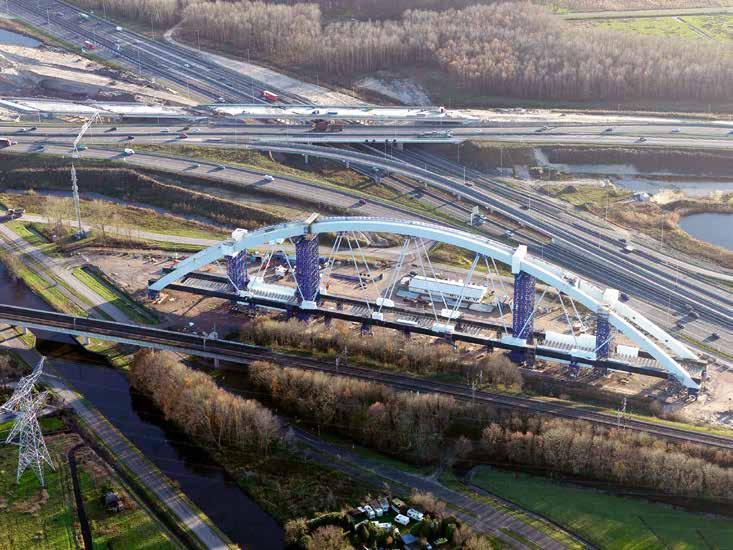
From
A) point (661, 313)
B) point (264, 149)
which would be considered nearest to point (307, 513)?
point (661, 313)

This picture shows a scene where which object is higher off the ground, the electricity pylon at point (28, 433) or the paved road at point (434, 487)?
the electricity pylon at point (28, 433)

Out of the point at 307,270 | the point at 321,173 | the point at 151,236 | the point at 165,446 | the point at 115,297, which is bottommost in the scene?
the point at 165,446

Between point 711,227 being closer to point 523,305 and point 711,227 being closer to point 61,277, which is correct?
point 523,305

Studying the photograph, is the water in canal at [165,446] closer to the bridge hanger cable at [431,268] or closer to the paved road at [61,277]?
the paved road at [61,277]

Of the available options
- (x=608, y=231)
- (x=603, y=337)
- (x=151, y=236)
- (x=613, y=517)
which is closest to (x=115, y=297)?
(x=151, y=236)

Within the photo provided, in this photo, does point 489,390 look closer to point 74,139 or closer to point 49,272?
point 49,272

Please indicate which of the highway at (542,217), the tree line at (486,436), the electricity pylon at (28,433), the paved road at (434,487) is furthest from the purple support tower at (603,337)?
the electricity pylon at (28,433)
